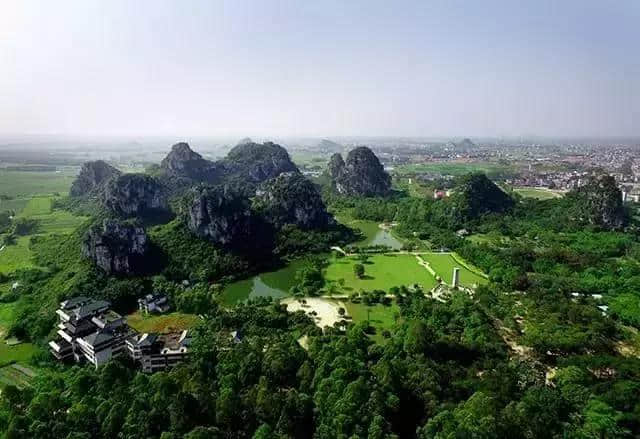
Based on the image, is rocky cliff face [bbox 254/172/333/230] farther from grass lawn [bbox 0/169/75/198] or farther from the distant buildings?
grass lawn [bbox 0/169/75/198]

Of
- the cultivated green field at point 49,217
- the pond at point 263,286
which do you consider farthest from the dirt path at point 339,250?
the cultivated green field at point 49,217

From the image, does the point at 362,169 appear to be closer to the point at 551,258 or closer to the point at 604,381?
the point at 551,258

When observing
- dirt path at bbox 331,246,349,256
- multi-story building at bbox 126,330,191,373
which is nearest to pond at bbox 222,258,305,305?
dirt path at bbox 331,246,349,256

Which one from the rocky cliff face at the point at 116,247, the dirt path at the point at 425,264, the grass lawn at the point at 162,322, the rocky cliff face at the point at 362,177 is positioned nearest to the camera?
the grass lawn at the point at 162,322

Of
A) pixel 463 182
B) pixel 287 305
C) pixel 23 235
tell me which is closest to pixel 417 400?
pixel 287 305

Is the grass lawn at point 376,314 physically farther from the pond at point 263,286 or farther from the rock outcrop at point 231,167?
the rock outcrop at point 231,167

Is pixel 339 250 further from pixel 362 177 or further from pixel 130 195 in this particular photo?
pixel 362 177
